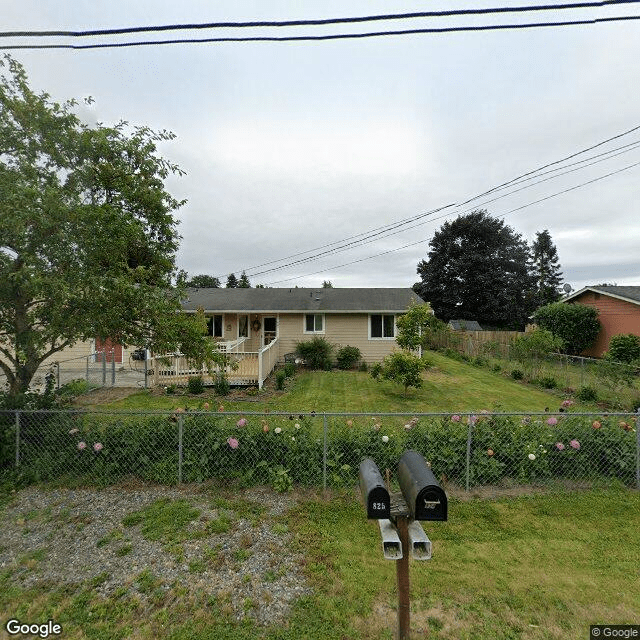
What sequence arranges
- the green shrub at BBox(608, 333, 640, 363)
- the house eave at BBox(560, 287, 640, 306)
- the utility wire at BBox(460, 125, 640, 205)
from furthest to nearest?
the house eave at BBox(560, 287, 640, 306) → the green shrub at BBox(608, 333, 640, 363) → the utility wire at BBox(460, 125, 640, 205)

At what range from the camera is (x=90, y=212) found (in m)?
4.25

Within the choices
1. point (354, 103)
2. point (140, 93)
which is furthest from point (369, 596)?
point (354, 103)

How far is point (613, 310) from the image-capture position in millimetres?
17453

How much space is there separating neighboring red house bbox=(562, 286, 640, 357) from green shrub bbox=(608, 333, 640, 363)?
203 cm

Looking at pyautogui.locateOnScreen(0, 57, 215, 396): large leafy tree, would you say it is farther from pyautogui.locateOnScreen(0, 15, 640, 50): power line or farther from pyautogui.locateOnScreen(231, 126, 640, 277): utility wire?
pyautogui.locateOnScreen(231, 126, 640, 277): utility wire

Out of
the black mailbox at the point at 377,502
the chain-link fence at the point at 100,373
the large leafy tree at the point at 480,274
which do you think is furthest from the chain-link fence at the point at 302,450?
the large leafy tree at the point at 480,274

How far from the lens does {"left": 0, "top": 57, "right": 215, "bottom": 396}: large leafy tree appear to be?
4152mm

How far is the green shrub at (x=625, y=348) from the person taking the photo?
1419 cm

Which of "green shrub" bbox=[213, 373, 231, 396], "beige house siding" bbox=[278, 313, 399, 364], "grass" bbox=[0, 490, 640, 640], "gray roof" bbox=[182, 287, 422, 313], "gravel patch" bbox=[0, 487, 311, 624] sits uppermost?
"gray roof" bbox=[182, 287, 422, 313]

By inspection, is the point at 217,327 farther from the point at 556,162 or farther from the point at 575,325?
the point at 575,325

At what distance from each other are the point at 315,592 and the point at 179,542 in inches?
62.4

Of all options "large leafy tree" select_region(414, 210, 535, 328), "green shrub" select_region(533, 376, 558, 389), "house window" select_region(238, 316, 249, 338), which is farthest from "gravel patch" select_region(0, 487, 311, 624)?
"large leafy tree" select_region(414, 210, 535, 328)

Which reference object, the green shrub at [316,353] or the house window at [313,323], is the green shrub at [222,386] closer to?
the green shrub at [316,353]

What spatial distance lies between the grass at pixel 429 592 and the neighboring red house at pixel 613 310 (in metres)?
17.2
